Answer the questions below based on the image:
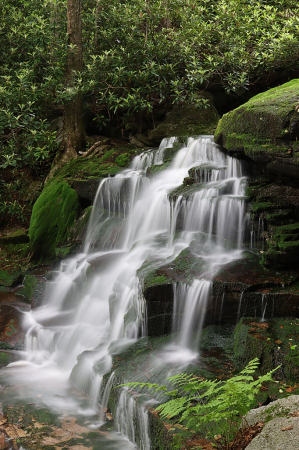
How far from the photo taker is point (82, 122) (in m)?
11.8

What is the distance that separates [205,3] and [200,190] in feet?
28.4

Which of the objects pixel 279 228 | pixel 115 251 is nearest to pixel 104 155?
pixel 115 251

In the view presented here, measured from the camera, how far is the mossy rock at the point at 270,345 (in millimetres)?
4277

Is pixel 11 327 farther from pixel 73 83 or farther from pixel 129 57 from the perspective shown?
pixel 129 57

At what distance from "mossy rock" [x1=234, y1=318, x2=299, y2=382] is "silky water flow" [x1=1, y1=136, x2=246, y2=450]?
0.64 meters

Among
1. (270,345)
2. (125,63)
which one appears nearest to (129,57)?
(125,63)

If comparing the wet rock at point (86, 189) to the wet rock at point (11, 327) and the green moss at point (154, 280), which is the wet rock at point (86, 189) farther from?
the green moss at point (154, 280)

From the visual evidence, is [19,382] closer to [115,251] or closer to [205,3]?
[115,251]

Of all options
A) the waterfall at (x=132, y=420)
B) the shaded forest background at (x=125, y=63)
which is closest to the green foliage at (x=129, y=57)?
the shaded forest background at (x=125, y=63)

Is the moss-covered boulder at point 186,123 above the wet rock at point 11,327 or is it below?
above

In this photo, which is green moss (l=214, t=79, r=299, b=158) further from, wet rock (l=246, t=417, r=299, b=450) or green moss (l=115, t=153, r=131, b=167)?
wet rock (l=246, t=417, r=299, b=450)

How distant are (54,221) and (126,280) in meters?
3.87

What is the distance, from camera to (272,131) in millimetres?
6281

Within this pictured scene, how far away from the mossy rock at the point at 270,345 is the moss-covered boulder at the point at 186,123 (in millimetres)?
7529
